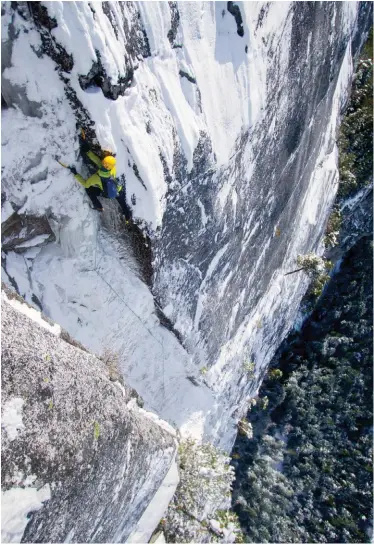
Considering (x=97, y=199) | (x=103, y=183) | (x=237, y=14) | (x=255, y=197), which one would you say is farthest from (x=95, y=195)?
(x=237, y=14)

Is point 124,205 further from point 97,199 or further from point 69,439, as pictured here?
point 69,439

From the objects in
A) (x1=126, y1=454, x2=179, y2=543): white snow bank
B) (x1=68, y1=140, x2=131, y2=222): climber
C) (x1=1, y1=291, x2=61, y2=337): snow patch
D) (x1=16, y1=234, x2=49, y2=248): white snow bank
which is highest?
(x1=68, y1=140, x2=131, y2=222): climber

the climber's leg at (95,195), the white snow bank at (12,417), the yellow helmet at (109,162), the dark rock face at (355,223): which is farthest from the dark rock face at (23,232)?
the dark rock face at (355,223)

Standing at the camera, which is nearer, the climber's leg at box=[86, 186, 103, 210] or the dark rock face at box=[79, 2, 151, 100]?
the dark rock face at box=[79, 2, 151, 100]

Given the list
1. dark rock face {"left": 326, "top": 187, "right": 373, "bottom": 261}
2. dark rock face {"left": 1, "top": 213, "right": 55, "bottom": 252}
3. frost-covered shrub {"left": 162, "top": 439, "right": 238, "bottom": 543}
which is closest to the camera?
dark rock face {"left": 1, "top": 213, "right": 55, "bottom": 252}

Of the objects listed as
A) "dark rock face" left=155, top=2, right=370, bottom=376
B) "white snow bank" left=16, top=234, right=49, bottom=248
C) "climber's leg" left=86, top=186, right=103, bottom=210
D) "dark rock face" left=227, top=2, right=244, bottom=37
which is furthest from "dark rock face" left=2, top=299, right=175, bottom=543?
"dark rock face" left=227, top=2, right=244, bottom=37

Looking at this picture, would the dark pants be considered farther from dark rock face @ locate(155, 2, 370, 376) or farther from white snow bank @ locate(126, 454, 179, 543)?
white snow bank @ locate(126, 454, 179, 543)

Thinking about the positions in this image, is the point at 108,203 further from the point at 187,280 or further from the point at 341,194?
the point at 341,194
